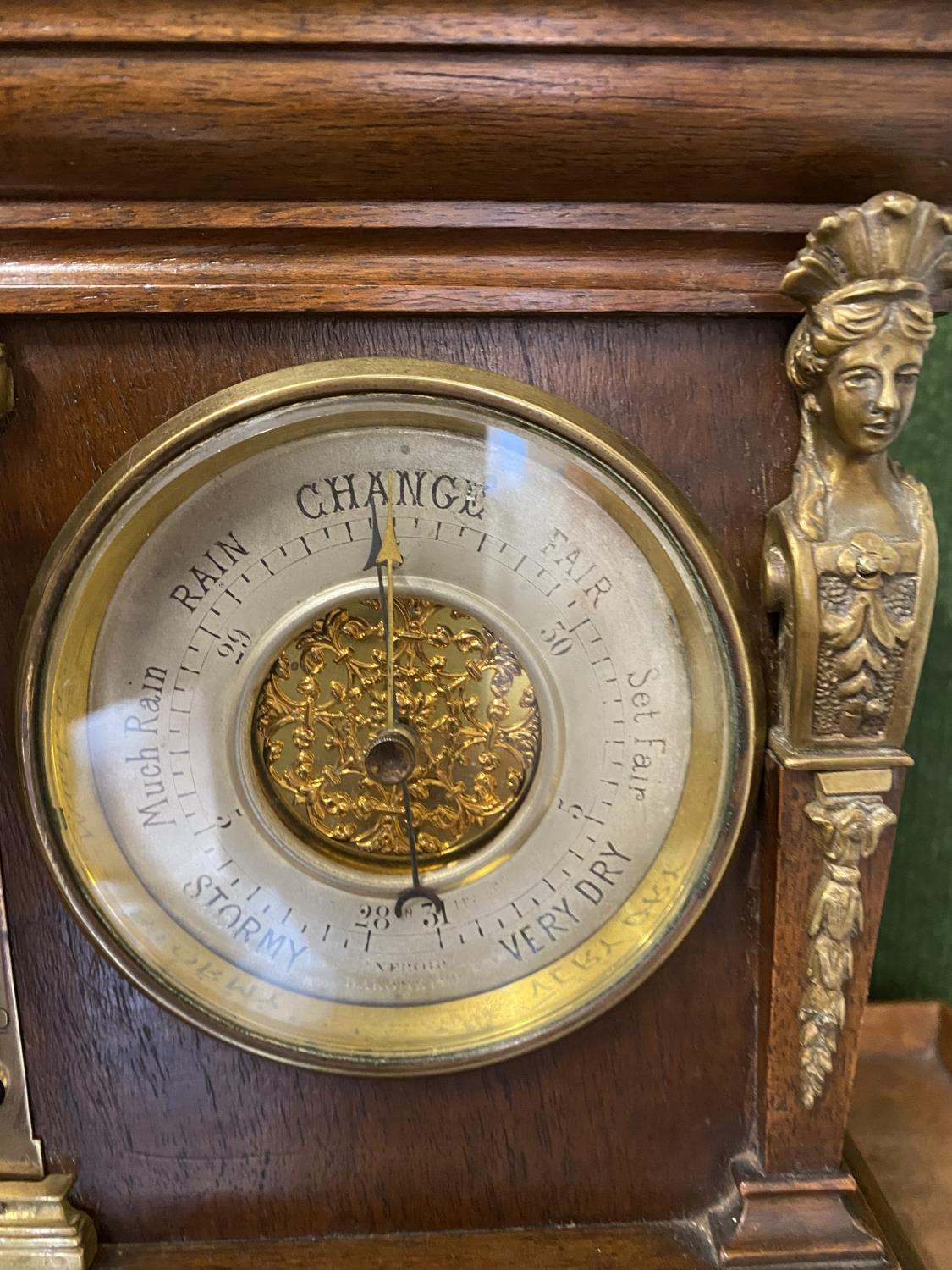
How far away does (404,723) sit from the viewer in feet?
2.14

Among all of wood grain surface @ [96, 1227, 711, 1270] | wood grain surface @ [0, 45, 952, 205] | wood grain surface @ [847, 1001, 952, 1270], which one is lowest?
wood grain surface @ [847, 1001, 952, 1270]

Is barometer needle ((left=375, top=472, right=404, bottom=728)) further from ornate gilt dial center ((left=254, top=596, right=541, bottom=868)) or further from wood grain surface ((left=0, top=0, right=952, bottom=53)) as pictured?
wood grain surface ((left=0, top=0, right=952, bottom=53))

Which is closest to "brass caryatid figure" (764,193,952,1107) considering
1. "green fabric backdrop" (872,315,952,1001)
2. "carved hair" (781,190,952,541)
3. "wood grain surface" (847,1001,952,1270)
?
"carved hair" (781,190,952,541)

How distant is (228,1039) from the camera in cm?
66

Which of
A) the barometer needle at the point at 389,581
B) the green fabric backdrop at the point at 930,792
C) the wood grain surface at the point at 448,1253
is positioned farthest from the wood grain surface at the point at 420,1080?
the green fabric backdrop at the point at 930,792

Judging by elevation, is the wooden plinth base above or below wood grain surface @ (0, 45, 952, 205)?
below

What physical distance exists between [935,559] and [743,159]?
10.6 inches

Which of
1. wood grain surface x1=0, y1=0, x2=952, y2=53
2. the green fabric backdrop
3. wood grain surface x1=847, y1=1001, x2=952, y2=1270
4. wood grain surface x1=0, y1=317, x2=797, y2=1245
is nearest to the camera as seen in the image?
wood grain surface x1=0, y1=0, x2=952, y2=53

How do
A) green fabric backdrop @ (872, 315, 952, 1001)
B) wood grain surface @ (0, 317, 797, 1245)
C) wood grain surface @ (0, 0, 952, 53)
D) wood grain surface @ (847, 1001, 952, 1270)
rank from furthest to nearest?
green fabric backdrop @ (872, 315, 952, 1001), wood grain surface @ (847, 1001, 952, 1270), wood grain surface @ (0, 317, 797, 1245), wood grain surface @ (0, 0, 952, 53)

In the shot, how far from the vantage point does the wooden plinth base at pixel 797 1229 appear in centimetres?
68

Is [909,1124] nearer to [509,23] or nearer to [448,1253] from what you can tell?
[448,1253]

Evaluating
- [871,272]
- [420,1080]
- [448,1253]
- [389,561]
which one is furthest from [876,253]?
[448,1253]

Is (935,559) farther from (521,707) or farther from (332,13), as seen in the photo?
(332,13)

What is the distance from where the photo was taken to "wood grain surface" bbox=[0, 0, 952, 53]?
1.63ft
